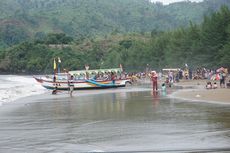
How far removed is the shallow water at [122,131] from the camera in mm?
12555

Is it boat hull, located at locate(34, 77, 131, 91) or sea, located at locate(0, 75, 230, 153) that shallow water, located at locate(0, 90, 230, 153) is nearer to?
sea, located at locate(0, 75, 230, 153)

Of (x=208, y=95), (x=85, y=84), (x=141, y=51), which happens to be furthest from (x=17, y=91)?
(x=141, y=51)

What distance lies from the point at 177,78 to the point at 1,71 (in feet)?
462

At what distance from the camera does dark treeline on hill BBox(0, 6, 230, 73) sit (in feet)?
227

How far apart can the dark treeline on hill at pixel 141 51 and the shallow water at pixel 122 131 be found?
44240 mm

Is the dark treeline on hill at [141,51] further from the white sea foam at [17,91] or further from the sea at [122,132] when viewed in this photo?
the sea at [122,132]

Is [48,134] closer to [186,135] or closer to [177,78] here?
[186,135]

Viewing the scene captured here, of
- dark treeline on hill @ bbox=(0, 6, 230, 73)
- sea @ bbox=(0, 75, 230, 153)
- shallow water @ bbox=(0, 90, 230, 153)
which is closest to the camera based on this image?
sea @ bbox=(0, 75, 230, 153)

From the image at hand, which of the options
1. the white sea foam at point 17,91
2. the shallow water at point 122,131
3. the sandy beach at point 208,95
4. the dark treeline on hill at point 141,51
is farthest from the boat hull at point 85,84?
the shallow water at point 122,131

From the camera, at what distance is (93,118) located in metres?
20.0

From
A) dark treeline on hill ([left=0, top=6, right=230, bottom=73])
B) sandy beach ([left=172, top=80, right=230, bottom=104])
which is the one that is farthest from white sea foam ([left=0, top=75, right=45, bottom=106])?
dark treeline on hill ([left=0, top=6, right=230, bottom=73])

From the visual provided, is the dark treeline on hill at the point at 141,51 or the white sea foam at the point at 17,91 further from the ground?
the dark treeline on hill at the point at 141,51

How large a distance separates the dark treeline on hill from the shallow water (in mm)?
44240

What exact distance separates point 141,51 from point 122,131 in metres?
99.6
